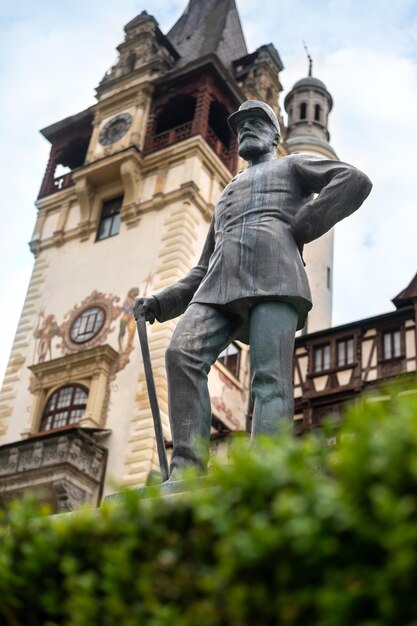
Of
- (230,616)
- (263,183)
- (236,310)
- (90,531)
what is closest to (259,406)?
(236,310)

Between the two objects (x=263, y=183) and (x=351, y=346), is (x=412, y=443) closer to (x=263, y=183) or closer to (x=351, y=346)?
(x=263, y=183)

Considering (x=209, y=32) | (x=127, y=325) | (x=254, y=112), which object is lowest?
(x=254, y=112)

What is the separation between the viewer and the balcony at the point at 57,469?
20.8 m

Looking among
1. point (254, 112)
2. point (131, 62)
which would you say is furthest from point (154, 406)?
point (131, 62)

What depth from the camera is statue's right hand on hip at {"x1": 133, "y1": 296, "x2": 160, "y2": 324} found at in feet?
18.6

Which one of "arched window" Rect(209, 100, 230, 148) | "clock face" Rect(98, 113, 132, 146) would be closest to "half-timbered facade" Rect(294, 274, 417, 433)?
"arched window" Rect(209, 100, 230, 148)

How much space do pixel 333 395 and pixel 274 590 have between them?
21527 millimetres

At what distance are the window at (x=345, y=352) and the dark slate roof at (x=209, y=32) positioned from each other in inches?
597

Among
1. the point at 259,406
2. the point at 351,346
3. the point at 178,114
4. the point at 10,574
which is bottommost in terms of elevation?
the point at 10,574

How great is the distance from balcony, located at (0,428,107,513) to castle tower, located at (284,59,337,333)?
44.4 feet

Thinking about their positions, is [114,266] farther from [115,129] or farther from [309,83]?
[309,83]

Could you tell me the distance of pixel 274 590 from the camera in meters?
2.05

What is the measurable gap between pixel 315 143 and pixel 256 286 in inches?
1409

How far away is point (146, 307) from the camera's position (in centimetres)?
568
